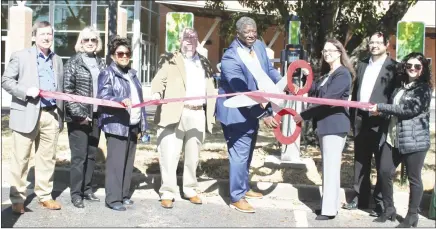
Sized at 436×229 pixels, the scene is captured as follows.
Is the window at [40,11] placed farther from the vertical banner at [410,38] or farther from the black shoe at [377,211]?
the black shoe at [377,211]

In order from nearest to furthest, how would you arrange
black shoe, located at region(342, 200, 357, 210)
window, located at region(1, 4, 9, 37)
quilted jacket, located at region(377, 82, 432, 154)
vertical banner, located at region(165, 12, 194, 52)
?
quilted jacket, located at region(377, 82, 432, 154)
black shoe, located at region(342, 200, 357, 210)
vertical banner, located at region(165, 12, 194, 52)
window, located at region(1, 4, 9, 37)

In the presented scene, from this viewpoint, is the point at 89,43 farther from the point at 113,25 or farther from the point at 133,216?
the point at 113,25

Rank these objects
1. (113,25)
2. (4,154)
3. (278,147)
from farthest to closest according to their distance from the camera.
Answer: (113,25), (278,147), (4,154)

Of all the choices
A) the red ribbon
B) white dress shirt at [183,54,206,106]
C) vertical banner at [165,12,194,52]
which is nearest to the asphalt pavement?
the red ribbon

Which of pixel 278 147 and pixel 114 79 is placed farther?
pixel 278 147

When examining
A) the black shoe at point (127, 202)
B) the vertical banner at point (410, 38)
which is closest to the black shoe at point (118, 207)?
the black shoe at point (127, 202)

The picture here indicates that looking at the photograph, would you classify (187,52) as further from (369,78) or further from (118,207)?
(369,78)

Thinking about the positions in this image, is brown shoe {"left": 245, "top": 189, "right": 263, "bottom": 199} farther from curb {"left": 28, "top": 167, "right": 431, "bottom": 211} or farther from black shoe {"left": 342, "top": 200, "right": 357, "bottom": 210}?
black shoe {"left": 342, "top": 200, "right": 357, "bottom": 210}

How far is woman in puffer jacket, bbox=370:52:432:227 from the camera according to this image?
5.19 meters

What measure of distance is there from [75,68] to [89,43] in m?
0.30

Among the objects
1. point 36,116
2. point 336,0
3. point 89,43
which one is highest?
point 336,0

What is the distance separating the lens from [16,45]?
1956 cm

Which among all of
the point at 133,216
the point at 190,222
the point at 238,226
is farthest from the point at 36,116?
the point at 238,226

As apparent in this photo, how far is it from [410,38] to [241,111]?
2716 millimetres
